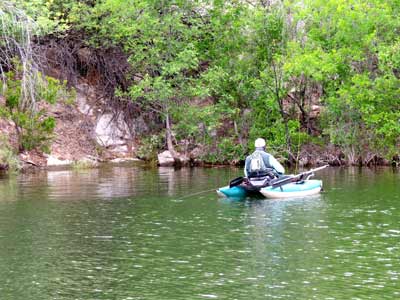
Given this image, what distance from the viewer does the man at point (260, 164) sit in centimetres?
2312

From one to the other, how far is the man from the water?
127cm

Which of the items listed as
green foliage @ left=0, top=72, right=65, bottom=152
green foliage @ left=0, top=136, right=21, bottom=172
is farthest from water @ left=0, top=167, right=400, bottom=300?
green foliage @ left=0, top=72, right=65, bottom=152

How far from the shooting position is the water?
460 inches

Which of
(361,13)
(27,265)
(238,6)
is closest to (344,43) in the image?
(361,13)

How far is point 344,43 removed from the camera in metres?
36.4

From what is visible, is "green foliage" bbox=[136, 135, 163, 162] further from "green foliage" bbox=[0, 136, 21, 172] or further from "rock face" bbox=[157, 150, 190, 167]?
"green foliage" bbox=[0, 136, 21, 172]

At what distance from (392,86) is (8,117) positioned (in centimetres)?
1628

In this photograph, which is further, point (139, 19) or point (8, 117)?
point (139, 19)

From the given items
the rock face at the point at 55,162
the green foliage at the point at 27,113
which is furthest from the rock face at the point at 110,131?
the green foliage at the point at 27,113

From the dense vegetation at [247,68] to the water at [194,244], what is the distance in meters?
11.4

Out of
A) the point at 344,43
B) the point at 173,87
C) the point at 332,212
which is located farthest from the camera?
the point at 173,87

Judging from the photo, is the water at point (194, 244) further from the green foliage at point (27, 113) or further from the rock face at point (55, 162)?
the rock face at point (55, 162)

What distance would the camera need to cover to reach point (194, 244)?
15.1 metres

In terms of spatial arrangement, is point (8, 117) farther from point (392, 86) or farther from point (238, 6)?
point (392, 86)
